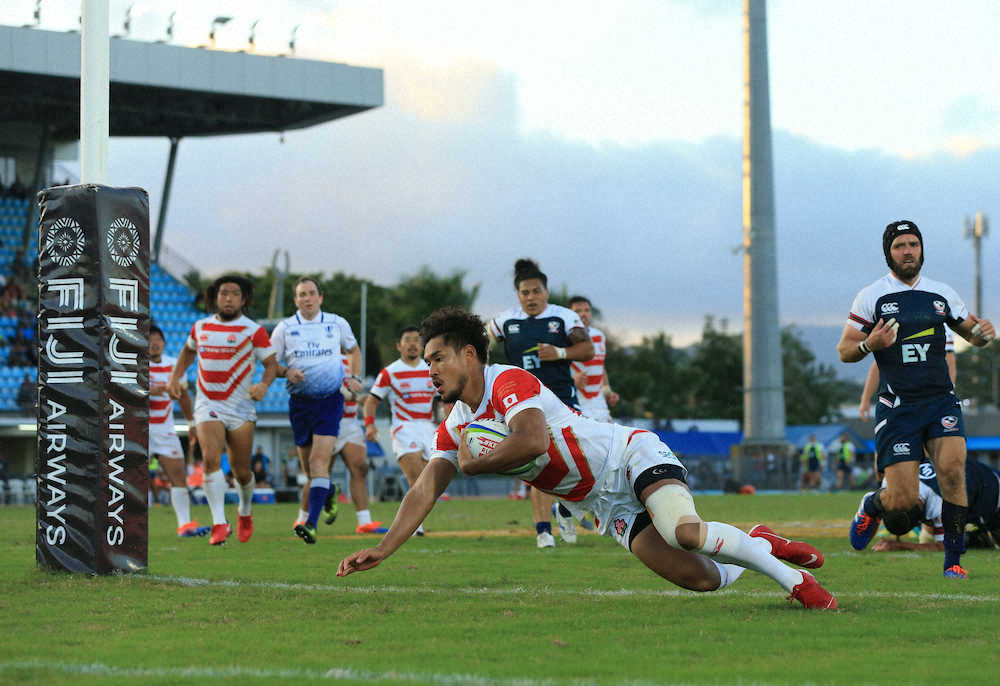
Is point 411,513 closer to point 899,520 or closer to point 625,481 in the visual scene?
point 625,481

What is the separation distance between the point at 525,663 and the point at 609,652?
43 centimetres

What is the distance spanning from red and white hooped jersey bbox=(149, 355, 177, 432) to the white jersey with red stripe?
5.04 meters

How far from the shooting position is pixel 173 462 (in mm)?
14242

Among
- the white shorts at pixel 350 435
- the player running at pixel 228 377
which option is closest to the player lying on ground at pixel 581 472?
the player running at pixel 228 377

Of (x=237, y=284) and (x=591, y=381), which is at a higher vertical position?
(x=237, y=284)

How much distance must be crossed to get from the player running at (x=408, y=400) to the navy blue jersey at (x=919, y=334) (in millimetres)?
7640

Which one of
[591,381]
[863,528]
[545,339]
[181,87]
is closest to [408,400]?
[591,381]

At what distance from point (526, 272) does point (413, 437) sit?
13.7 ft

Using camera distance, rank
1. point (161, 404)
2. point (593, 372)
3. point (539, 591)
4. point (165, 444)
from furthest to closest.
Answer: point (593, 372), point (161, 404), point (165, 444), point (539, 591)

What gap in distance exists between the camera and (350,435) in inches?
575

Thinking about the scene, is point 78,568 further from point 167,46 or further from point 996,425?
point 996,425

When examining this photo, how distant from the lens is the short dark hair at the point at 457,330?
237 inches

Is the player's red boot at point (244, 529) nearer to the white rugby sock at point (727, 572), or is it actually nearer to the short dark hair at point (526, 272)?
the short dark hair at point (526, 272)

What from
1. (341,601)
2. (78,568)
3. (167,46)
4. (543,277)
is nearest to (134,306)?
(78,568)
